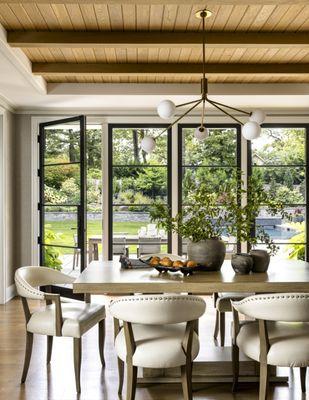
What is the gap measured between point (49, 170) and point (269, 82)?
2.94 meters

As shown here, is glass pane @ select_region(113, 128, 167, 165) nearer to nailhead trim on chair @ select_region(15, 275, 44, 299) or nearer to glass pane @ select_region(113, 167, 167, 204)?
glass pane @ select_region(113, 167, 167, 204)

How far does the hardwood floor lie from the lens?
3295 millimetres

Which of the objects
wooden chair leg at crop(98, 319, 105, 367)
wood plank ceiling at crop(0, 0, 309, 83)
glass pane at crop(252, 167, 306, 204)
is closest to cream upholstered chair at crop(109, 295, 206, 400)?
wooden chair leg at crop(98, 319, 105, 367)

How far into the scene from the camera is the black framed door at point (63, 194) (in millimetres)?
6055

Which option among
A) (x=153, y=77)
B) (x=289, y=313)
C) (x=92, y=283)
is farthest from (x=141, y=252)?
(x=289, y=313)

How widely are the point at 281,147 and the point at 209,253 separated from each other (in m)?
3.69

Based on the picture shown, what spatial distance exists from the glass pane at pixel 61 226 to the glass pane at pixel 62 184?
0.38 feet

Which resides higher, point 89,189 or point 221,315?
point 89,189

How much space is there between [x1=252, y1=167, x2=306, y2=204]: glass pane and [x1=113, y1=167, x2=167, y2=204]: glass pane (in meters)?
1.42

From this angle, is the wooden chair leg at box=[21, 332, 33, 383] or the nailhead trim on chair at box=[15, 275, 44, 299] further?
the wooden chair leg at box=[21, 332, 33, 383]

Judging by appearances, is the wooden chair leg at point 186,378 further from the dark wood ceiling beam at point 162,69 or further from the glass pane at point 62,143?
the glass pane at point 62,143

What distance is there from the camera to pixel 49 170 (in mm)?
6543

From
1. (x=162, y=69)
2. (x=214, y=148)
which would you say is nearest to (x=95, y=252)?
(x=214, y=148)

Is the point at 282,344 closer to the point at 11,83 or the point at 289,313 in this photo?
the point at 289,313
